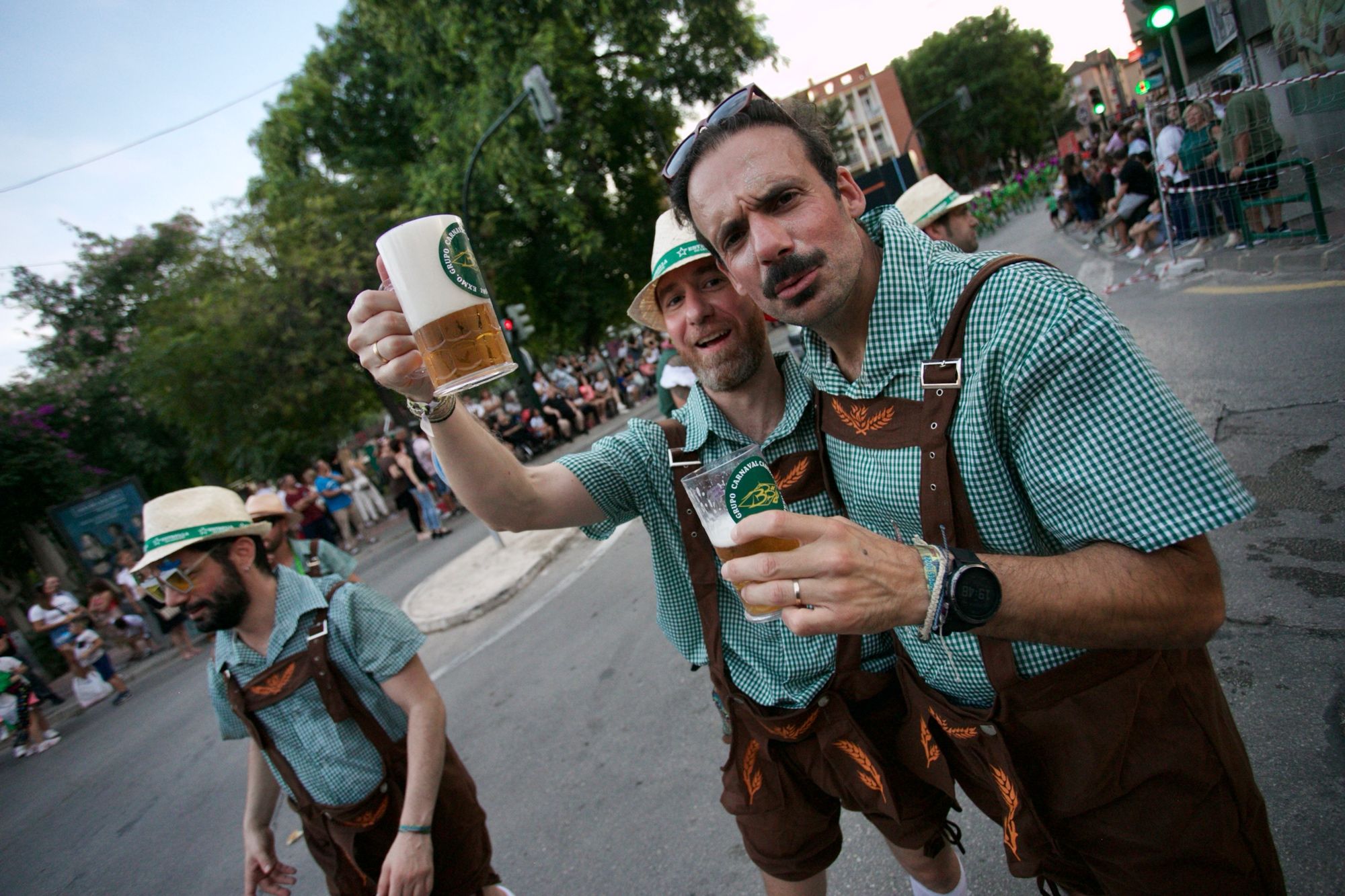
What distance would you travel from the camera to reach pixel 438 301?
4.63 feet

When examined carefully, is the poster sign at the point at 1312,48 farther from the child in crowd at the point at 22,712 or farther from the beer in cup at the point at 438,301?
the child in crowd at the point at 22,712

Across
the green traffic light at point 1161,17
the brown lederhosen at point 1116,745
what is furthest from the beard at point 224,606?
the green traffic light at point 1161,17

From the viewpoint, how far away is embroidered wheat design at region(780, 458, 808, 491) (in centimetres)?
177

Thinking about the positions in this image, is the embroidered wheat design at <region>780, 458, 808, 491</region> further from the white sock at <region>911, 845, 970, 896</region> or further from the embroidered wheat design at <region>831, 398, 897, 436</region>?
the white sock at <region>911, 845, 970, 896</region>

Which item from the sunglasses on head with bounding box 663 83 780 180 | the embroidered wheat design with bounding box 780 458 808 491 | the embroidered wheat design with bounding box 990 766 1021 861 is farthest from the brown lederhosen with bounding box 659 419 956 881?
the sunglasses on head with bounding box 663 83 780 180

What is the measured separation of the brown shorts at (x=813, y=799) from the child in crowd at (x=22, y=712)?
1000 cm

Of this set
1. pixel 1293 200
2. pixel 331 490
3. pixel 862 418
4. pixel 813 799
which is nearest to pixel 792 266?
pixel 862 418

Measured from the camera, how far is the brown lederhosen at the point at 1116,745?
4.25 ft

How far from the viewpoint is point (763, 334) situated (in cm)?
207

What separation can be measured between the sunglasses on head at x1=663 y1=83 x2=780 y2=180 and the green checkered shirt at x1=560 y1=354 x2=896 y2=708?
0.60m

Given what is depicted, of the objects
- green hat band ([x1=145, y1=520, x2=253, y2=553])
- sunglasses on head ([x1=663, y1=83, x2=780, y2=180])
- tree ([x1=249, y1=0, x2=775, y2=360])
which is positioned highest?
tree ([x1=249, y1=0, x2=775, y2=360])

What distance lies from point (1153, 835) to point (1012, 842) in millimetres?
281

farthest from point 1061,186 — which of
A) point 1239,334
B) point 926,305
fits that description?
point 926,305

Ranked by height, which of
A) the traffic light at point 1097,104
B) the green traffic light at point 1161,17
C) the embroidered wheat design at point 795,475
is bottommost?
the embroidered wheat design at point 795,475
